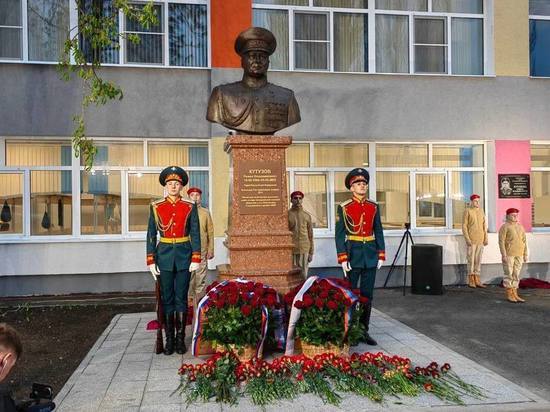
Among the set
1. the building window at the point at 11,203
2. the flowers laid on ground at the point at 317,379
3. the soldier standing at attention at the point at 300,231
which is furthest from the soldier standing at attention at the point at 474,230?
the building window at the point at 11,203

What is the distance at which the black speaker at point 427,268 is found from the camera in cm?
975

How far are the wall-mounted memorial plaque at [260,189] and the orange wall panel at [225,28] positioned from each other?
528 centimetres

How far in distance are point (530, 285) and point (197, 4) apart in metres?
8.64

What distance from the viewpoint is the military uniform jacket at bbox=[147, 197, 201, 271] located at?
17.7 feet

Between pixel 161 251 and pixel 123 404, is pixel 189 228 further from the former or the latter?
pixel 123 404

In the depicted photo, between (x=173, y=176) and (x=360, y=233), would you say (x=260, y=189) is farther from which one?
(x=360, y=233)

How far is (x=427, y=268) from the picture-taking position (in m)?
9.85

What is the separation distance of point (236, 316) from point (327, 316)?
32.1 inches

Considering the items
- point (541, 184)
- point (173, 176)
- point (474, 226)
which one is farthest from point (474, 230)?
point (173, 176)

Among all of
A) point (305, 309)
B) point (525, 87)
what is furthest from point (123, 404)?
point (525, 87)

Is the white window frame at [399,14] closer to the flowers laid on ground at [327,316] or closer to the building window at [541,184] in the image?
the building window at [541,184]

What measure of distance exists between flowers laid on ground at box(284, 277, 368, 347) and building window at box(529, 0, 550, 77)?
30.1 ft

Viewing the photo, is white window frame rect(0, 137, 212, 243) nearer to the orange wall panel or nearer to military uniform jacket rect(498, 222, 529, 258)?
the orange wall panel

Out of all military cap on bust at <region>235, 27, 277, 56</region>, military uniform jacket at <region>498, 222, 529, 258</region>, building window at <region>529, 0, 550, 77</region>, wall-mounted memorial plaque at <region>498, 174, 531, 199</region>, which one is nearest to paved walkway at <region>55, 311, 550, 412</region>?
military cap on bust at <region>235, 27, 277, 56</region>
